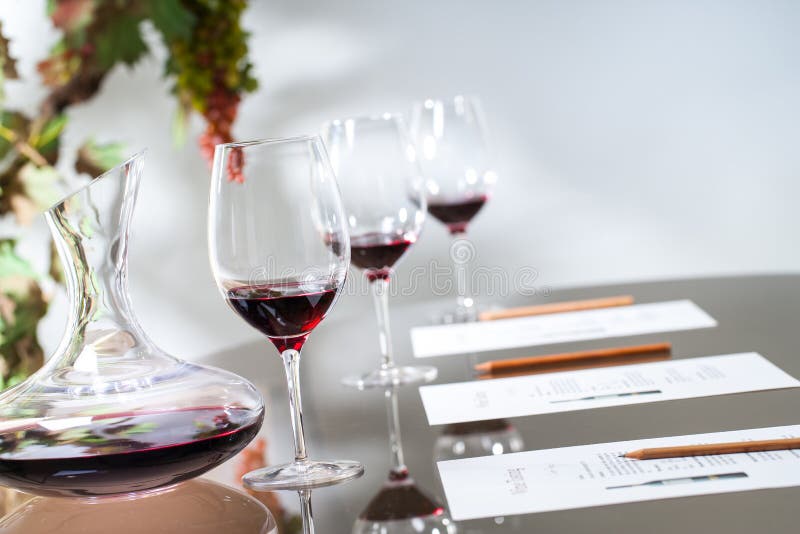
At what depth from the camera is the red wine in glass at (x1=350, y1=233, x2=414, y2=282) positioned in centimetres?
102

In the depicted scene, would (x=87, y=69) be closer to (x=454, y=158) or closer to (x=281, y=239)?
(x=454, y=158)

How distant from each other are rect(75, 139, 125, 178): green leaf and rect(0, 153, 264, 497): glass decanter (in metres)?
1.31

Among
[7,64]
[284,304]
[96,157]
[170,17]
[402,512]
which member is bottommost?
[402,512]

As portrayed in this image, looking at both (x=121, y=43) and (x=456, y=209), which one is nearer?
(x=456, y=209)

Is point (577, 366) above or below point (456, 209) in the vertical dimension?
below

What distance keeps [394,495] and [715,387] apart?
32 centimetres

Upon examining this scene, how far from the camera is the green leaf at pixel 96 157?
2.01 m

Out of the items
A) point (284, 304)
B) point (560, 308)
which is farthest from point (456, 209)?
point (284, 304)

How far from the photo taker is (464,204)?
4.33ft

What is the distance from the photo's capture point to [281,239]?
0.72 metres

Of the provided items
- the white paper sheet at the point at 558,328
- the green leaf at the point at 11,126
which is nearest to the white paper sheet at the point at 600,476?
the white paper sheet at the point at 558,328

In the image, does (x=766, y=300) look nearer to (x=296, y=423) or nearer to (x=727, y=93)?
(x=296, y=423)

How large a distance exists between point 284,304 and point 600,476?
252mm

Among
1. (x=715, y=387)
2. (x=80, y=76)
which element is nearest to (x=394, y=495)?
(x=715, y=387)
